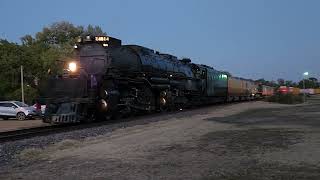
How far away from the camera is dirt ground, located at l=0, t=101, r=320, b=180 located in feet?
31.1

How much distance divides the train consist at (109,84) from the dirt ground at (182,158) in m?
7.22

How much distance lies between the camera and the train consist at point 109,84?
23.4 metres

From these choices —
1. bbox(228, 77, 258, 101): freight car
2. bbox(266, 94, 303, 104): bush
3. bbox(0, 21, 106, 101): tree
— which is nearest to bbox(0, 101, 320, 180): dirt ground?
bbox(266, 94, 303, 104): bush

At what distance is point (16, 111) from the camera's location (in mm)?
38562

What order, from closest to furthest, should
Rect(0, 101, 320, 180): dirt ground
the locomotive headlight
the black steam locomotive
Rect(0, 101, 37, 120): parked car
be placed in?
Rect(0, 101, 320, 180): dirt ground < the black steam locomotive < the locomotive headlight < Rect(0, 101, 37, 120): parked car

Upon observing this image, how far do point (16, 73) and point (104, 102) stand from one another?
163 feet

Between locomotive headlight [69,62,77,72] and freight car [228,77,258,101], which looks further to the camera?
freight car [228,77,258,101]

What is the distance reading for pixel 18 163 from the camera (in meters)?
11.5

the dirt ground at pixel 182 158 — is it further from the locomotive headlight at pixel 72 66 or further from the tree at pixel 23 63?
the tree at pixel 23 63

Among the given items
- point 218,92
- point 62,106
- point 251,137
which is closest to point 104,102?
point 62,106

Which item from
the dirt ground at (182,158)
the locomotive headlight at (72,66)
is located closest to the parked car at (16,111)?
the locomotive headlight at (72,66)

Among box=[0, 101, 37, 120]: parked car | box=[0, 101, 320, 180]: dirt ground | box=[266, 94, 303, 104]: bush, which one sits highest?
box=[266, 94, 303, 104]: bush

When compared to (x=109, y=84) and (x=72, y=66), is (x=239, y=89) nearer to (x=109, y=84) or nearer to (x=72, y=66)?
(x=109, y=84)

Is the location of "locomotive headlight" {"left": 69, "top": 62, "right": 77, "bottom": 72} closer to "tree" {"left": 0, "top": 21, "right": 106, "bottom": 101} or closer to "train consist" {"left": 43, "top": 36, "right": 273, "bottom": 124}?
"train consist" {"left": 43, "top": 36, "right": 273, "bottom": 124}
